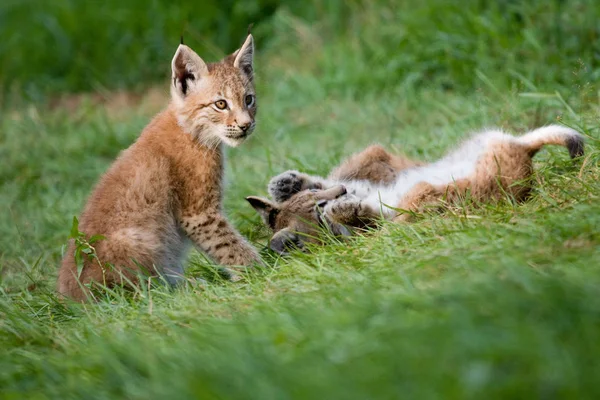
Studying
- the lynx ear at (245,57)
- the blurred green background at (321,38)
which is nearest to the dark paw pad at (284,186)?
the lynx ear at (245,57)

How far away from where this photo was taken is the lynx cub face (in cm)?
506

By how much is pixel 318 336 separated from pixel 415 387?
1.95 feet

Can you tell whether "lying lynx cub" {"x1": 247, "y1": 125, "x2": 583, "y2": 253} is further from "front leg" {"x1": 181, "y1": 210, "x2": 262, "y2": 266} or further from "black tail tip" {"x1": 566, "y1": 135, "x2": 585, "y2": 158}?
"front leg" {"x1": 181, "y1": 210, "x2": 262, "y2": 266}

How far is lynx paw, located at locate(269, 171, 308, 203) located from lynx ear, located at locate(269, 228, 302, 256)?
533mm

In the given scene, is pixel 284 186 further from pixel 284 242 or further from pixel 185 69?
pixel 185 69

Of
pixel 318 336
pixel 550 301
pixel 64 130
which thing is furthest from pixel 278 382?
pixel 64 130

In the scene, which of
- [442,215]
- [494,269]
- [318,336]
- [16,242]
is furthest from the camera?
[16,242]

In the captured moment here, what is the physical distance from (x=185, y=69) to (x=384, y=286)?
2.45m

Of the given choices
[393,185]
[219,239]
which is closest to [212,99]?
[219,239]

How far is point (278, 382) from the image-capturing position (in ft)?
8.57

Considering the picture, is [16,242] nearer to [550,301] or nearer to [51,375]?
[51,375]

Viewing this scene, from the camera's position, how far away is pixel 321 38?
9.48 meters

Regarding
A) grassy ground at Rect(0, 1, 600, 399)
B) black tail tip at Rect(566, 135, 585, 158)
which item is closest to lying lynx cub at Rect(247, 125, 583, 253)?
black tail tip at Rect(566, 135, 585, 158)

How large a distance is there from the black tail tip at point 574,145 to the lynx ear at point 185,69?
231cm
